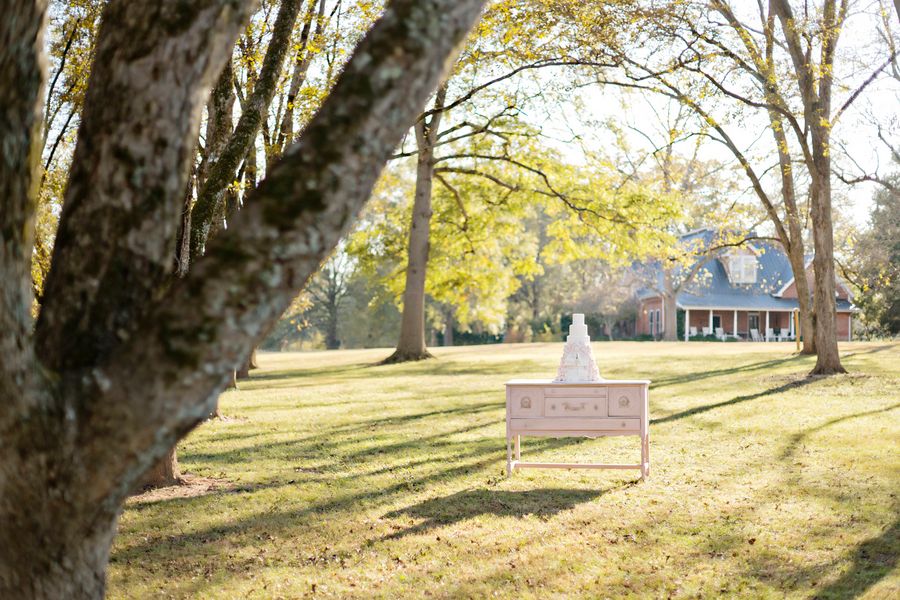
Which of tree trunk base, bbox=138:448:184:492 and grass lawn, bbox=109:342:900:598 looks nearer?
grass lawn, bbox=109:342:900:598

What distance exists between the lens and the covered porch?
5034 centimetres

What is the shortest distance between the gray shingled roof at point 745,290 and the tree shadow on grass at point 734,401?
30.7m

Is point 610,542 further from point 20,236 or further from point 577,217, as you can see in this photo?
point 577,217

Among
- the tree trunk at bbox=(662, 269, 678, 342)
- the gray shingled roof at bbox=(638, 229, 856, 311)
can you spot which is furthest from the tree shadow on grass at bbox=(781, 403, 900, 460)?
the gray shingled roof at bbox=(638, 229, 856, 311)

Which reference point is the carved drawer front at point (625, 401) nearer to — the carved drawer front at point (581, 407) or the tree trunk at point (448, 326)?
the carved drawer front at point (581, 407)

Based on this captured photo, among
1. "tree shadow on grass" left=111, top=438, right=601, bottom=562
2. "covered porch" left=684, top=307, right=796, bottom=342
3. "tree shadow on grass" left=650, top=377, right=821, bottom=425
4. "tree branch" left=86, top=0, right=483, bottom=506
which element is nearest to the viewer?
"tree branch" left=86, top=0, right=483, bottom=506

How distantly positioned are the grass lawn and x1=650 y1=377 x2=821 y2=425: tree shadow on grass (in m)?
0.14

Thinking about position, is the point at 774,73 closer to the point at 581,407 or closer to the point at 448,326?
the point at 581,407

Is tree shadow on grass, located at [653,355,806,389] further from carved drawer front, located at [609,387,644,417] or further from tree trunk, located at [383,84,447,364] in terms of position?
carved drawer front, located at [609,387,644,417]

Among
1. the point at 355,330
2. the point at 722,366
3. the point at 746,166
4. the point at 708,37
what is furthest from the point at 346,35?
the point at 355,330

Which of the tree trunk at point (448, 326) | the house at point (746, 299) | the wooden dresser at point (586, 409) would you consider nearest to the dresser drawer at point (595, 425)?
the wooden dresser at point (586, 409)

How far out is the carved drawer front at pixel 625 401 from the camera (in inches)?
353

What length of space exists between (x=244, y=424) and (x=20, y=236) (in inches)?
460

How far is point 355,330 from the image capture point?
62.9 metres
